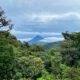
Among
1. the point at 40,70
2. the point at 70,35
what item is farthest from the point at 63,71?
the point at 70,35

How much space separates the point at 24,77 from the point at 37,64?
3.92 metres

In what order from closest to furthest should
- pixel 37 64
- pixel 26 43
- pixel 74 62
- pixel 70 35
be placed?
pixel 37 64, pixel 74 62, pixel 70 35, pixel 26 43

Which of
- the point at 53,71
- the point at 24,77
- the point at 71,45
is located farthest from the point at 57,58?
the point at 71,45

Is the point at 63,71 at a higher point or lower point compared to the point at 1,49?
lower

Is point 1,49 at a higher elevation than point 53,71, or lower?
higher

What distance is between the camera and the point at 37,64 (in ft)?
145

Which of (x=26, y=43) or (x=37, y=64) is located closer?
(x=37, y=64)

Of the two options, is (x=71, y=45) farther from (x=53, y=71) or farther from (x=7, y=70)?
(x=7, y=70)

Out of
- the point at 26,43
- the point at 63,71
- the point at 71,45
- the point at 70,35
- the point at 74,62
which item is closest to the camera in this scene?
the point at 63,71

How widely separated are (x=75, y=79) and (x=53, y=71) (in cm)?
447

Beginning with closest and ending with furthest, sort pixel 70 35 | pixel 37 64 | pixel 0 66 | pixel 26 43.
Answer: pixel 0 66
pixel 37 64
pixel 70 35
pixel 26 43

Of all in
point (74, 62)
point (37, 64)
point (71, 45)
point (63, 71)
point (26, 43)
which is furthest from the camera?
point (26, 43)

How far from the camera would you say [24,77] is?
40.7 m

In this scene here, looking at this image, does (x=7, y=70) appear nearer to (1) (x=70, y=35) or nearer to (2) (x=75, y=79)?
(2) (x=75, y=79)
